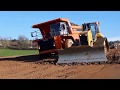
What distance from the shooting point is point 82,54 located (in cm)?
1403

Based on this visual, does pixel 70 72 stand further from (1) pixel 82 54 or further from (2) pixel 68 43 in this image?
(2) pixel 68 43

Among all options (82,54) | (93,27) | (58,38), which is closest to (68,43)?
(58,38)

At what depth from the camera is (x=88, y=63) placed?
13672mm

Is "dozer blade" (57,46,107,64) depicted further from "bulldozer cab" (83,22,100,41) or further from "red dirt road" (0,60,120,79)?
"bulldozer cab" (83,22,100,41)

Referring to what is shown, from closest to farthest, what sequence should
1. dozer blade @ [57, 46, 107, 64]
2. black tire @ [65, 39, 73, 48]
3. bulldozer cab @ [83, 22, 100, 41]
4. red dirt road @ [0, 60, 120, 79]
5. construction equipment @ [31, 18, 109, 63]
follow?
red dirt road @ [0, 60, 120, 79] → dozer blade @ [57, 46, 107, 64] → construction equipment @ [31, 18, 109, 63] → black tire @ [65, 39, 73, 48] → bulldozer cab @ [83, 22, 100, 41]

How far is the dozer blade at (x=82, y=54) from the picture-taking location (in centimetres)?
1355

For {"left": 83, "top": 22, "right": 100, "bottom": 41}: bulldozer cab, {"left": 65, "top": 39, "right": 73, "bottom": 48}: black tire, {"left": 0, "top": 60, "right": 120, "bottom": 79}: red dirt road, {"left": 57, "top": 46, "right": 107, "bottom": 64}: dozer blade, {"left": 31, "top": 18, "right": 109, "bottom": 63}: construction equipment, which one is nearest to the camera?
{"left": 0, "top": 60, "right": 120, "bottom": 79}: red dirt road

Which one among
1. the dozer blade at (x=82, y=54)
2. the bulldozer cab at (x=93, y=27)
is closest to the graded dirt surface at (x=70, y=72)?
the dozer blade at (x=82, y=54)

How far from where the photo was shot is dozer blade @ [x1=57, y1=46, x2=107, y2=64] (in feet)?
44.5

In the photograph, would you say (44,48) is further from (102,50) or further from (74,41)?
(102,50)

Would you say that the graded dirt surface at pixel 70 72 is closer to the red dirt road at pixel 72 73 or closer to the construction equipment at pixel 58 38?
the red dirt road at pixel 72 73

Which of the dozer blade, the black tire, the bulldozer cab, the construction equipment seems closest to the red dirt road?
the dozer blade
